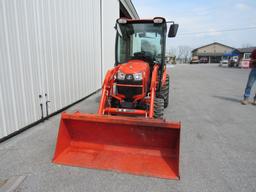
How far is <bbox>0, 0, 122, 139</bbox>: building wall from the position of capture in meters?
3.38

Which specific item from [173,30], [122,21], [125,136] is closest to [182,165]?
[125,136]

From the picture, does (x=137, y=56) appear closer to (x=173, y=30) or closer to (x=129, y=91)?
(x=173, y=30)

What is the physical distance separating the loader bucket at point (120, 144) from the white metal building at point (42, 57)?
4.71ft

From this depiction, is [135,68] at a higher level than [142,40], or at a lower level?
lower

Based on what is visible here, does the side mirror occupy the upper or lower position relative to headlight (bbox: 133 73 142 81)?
upper

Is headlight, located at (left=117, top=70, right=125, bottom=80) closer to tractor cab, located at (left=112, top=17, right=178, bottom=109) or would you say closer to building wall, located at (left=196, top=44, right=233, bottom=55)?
tractor cab, located at (left=112, top=17, right=178, bottom=109)

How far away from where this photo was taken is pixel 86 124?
297 centimetres

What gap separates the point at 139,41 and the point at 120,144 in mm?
2797

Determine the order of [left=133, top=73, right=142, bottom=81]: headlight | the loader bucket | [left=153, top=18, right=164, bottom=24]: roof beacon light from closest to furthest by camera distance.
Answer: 1. the loader bucket
2. [left=133, top=73, right=142, bottom=81]: headlight
3. [left=153, top=18, right=164, bottom=24]: roof beacon light

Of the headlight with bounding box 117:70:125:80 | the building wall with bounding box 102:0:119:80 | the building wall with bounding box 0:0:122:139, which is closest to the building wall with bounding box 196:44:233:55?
the building wall with bounding box 102:0:119:80

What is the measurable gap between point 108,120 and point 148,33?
8.72 feet

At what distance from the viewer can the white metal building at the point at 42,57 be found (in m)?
3.38

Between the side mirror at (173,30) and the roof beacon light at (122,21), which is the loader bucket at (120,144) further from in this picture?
the roof beacon light at (122,21)

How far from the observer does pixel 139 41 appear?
468cm
